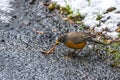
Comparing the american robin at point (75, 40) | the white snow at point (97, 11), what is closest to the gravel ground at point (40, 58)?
the american robin at point (75, 40)

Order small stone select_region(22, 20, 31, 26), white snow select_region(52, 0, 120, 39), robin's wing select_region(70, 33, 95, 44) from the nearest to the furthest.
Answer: robin's wing select_region(70, 33, 95, 44), white snow select_region(52, 0, 120, 39), small stone select_region(22, 20, 31, 26)

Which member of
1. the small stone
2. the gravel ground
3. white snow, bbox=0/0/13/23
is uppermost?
white snow, bbox=0/0/13/23

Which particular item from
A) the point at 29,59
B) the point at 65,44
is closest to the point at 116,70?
the point at 65,44

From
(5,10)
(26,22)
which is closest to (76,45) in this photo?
(26,22)

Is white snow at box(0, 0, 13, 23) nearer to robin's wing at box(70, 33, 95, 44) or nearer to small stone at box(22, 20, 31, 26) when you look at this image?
small stone at box(22, 20, 31, 26)

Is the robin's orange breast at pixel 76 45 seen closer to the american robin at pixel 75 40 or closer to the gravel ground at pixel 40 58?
the american robin at pixel 75 40

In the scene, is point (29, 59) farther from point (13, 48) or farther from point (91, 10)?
point (91, 10)

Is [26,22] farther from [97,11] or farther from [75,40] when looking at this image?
[75,40]

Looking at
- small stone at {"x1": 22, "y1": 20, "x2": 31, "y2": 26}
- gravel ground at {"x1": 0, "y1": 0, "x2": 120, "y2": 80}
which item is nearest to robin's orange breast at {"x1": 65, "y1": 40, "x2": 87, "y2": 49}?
gravel ground at {"x1": 0, "y1": 0, "x2": 120, "y2": 80}
